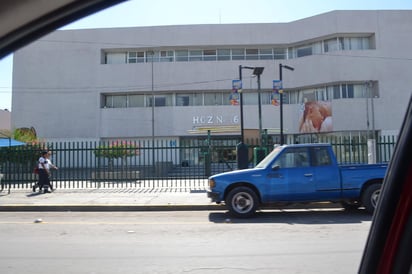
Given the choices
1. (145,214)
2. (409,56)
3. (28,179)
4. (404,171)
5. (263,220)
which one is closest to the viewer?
(404,171)

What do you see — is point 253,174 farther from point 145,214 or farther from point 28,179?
point 28,179

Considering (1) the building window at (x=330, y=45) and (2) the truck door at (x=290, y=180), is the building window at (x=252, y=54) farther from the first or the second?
(2) the truck door at (x=290, y=180)

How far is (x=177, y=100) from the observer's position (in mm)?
40281

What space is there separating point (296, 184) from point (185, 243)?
3.97 m

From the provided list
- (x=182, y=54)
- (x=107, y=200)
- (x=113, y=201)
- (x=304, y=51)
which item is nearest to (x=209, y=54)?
(x=182, y=54)

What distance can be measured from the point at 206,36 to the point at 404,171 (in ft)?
131

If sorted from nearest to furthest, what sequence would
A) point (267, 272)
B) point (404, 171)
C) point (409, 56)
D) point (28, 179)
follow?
point (404, 171) → point (267, 272) → point (28, 179) → point (409, 56)

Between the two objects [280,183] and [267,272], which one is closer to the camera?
[267,272]

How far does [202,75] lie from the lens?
39500 mm

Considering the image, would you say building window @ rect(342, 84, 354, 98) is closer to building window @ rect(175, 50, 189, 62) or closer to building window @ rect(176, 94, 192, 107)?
building window @ rect(176, 94, 192, 107)

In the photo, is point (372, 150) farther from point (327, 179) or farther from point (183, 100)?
point (183, 100)

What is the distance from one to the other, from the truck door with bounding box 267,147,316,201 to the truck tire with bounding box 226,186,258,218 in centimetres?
45

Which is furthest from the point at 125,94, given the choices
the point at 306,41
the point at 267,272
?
the point at 267,272

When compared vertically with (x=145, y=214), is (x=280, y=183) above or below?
above
